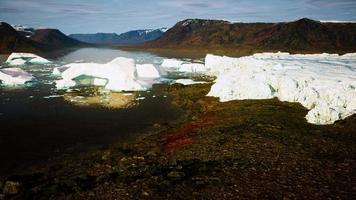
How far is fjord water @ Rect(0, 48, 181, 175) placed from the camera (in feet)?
60.7

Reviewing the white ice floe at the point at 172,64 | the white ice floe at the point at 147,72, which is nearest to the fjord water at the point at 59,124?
the white ice floe at the point at 147,72

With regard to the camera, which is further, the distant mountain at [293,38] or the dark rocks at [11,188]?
the distant mountain at [293,38]

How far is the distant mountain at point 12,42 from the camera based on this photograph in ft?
442

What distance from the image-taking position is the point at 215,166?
48.8 ft

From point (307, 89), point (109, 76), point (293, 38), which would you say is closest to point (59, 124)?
point (109, 76)

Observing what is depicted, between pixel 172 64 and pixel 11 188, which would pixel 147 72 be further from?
pixel 11 188

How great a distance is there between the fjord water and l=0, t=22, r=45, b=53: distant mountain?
110551 millimetres

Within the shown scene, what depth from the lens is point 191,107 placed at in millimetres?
29344

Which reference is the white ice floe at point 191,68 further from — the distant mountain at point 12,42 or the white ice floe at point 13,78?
the distant mountain at point 12,42

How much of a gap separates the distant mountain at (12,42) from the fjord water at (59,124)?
111 meters

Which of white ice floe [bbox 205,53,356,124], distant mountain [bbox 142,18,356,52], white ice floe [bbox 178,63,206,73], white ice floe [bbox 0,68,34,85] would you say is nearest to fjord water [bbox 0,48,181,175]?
white ice floe [bbox 205,53,356,124]

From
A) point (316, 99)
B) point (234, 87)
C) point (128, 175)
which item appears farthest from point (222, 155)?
point (234, 87)

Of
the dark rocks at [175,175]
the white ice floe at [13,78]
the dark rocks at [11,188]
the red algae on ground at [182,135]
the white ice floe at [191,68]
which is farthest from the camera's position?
the white ice floe at [191,68]

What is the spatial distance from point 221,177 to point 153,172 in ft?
9.38
